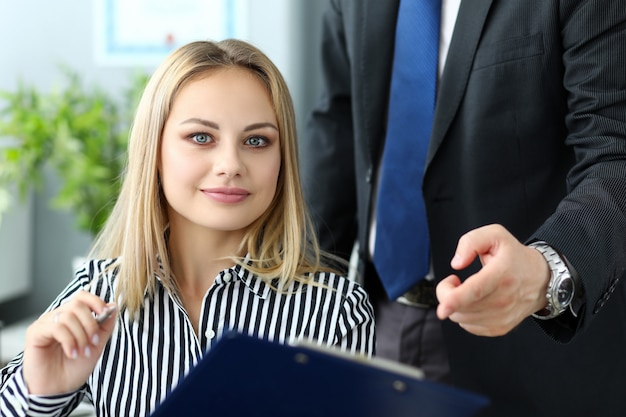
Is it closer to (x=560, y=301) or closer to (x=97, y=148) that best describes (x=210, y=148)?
(x=560, y=301)

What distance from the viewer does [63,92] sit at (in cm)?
269

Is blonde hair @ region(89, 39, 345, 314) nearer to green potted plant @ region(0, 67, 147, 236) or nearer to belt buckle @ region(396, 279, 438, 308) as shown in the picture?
belt buckle @ region(396, 279, 438, 308)

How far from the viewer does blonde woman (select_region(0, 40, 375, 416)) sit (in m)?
1.26

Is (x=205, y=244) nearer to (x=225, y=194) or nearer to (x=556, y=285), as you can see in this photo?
(x=225, y=194)

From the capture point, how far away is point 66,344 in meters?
0.99

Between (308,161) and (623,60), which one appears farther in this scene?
(308,161)

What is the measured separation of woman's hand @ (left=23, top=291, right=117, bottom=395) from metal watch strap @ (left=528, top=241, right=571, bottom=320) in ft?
1.69

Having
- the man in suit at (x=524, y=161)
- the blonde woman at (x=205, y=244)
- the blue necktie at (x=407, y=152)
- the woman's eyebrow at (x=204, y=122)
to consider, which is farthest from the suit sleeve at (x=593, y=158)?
the woman's eyebrow at (x=204, y=122)

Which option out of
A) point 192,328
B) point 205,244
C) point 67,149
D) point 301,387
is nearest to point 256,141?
point 205,244

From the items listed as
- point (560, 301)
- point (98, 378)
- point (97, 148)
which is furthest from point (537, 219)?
point (97, 148)

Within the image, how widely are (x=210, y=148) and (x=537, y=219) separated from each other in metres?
0.57

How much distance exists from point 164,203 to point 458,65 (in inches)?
21.4

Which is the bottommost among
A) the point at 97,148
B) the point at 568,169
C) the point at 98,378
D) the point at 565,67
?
the point at 98,378

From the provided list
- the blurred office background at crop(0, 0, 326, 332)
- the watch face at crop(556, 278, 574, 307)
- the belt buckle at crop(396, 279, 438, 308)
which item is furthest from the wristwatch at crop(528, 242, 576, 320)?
the blurred office background at crop(0, 0, 326, 332)
